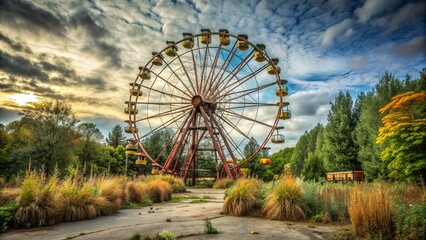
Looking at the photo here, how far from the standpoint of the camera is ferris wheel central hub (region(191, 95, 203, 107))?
23.9m

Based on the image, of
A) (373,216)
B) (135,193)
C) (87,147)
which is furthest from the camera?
(87,147)

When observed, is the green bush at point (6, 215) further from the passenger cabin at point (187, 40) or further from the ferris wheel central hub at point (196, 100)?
the passenger cabin at point (187, 40)

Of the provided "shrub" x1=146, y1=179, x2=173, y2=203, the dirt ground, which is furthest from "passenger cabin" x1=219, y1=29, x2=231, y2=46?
the dirt ground

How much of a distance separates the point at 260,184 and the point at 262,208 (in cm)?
195

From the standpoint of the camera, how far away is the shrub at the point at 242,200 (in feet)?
25.7

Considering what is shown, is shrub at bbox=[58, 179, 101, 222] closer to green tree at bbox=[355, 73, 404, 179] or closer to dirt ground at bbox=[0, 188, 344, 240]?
dirt ground at bbox=[0, 188, 344, 240]

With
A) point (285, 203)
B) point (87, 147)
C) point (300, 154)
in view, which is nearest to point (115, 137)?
point (87, 147)

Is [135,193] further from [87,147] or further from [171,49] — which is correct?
[87,147]

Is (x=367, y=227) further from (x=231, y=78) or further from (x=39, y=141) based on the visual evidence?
(x=39, y=141)

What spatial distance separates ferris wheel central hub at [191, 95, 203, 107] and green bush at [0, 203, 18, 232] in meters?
18.2

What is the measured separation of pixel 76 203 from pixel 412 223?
310 inches

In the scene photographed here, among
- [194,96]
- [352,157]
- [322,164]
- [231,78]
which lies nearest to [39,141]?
[194,96]

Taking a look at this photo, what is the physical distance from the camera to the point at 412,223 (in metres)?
4.34

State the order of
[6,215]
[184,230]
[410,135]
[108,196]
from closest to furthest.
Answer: [184,230] < [6,215] < [108,196] < [410,135]
